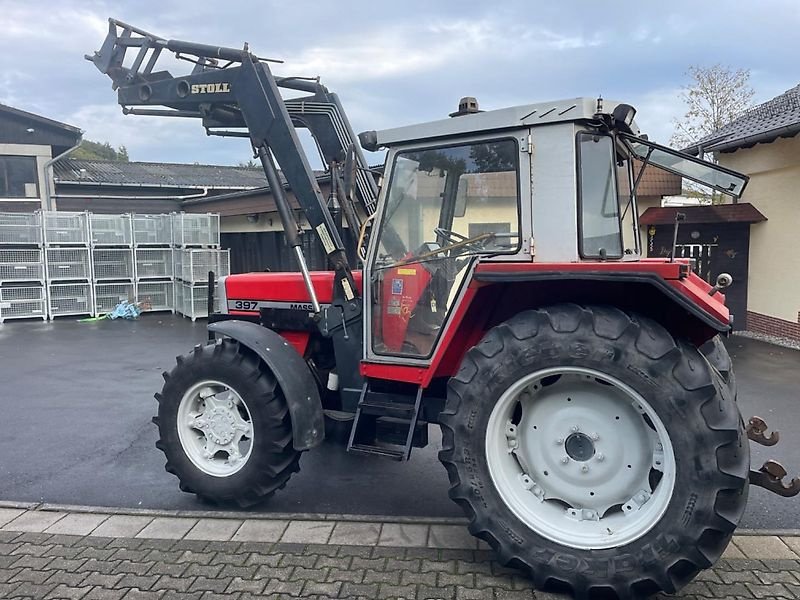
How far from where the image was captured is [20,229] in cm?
1370

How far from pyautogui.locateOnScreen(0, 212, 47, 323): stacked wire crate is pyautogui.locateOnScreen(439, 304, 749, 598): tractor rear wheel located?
1365 centimetres

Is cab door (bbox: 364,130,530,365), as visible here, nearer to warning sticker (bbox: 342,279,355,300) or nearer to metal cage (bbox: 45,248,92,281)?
warning sticker (bbox: 342,279,355,300)

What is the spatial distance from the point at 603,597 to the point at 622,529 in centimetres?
32

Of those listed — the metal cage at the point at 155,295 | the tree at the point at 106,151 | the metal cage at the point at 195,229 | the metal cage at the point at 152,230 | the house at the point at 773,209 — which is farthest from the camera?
the tree at the point at 106,151

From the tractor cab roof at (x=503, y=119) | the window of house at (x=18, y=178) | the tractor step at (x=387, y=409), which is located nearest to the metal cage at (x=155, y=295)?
the window of house at (x=18, y=178)

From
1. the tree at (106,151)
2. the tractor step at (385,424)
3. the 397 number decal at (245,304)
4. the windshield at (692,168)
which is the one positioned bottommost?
the tractor step at (385,424)

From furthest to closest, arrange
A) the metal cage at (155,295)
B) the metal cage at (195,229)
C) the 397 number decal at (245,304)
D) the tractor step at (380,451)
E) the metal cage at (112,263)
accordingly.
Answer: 1. the metal cage at (155,295)
2. the metal cage at (112,263)
3. the metal cage at (195,229)
4. the 397 number decal at (245,304)
5. the tractor step at (380,451)

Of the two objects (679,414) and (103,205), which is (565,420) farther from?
(103,205)

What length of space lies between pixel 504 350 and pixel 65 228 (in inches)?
544

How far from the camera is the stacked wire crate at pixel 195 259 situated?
544 inches

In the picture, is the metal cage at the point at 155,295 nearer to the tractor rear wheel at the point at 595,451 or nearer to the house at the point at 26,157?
the house at the point at 26,157

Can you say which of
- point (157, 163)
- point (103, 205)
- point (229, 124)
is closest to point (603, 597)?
point (229, 124)

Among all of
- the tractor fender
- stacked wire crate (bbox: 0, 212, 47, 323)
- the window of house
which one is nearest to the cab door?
the tractor fender

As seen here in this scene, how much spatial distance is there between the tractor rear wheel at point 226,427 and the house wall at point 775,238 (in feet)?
31.5
